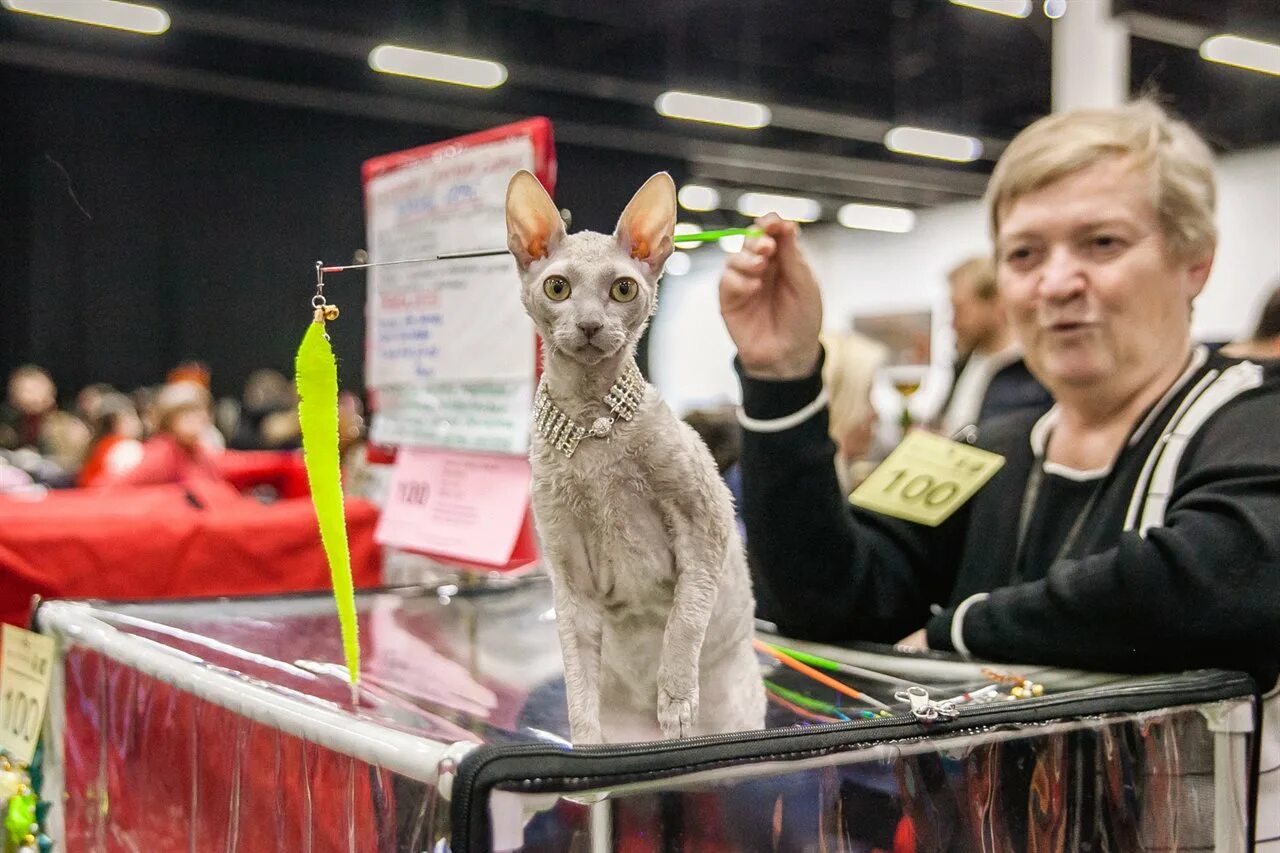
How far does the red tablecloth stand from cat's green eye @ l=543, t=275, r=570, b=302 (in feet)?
2.85

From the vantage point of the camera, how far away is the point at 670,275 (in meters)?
0.63

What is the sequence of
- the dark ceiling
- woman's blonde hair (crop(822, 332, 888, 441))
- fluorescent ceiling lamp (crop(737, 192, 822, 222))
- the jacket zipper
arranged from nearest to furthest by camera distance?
the jacket zipper, fluorescent ceiling lamp (crop(737, 192, 822, 222)), the dark ceiling, woman's blonde hair (crop(822, 332, 888, 441))

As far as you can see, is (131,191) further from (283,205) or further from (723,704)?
(723,704)

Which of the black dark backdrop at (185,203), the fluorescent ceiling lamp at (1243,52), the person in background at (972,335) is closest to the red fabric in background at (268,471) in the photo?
the black dark backdrop at (185,203)

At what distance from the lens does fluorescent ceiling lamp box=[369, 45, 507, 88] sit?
1.40 metres

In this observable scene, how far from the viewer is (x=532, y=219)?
1.81ft

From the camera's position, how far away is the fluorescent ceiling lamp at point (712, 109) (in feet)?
5.28

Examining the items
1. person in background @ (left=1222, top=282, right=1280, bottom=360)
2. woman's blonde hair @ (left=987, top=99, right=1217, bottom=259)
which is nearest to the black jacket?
woman's blonde hair @ (left=987, top=99, right=1217, bottom=259)

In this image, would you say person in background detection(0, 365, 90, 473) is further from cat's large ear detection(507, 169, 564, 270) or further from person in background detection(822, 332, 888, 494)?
cat's large ear detection(507, 169, 564, 270)

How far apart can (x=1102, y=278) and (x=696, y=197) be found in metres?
0.40

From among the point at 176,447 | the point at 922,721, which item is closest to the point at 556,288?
the point at 922,721

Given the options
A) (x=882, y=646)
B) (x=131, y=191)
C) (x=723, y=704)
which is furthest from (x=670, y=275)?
(x=131, y=191)

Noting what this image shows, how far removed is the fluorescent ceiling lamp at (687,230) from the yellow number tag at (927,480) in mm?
531

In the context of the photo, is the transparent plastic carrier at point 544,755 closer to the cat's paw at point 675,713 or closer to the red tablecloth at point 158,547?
the cat's paw at point 675,713
